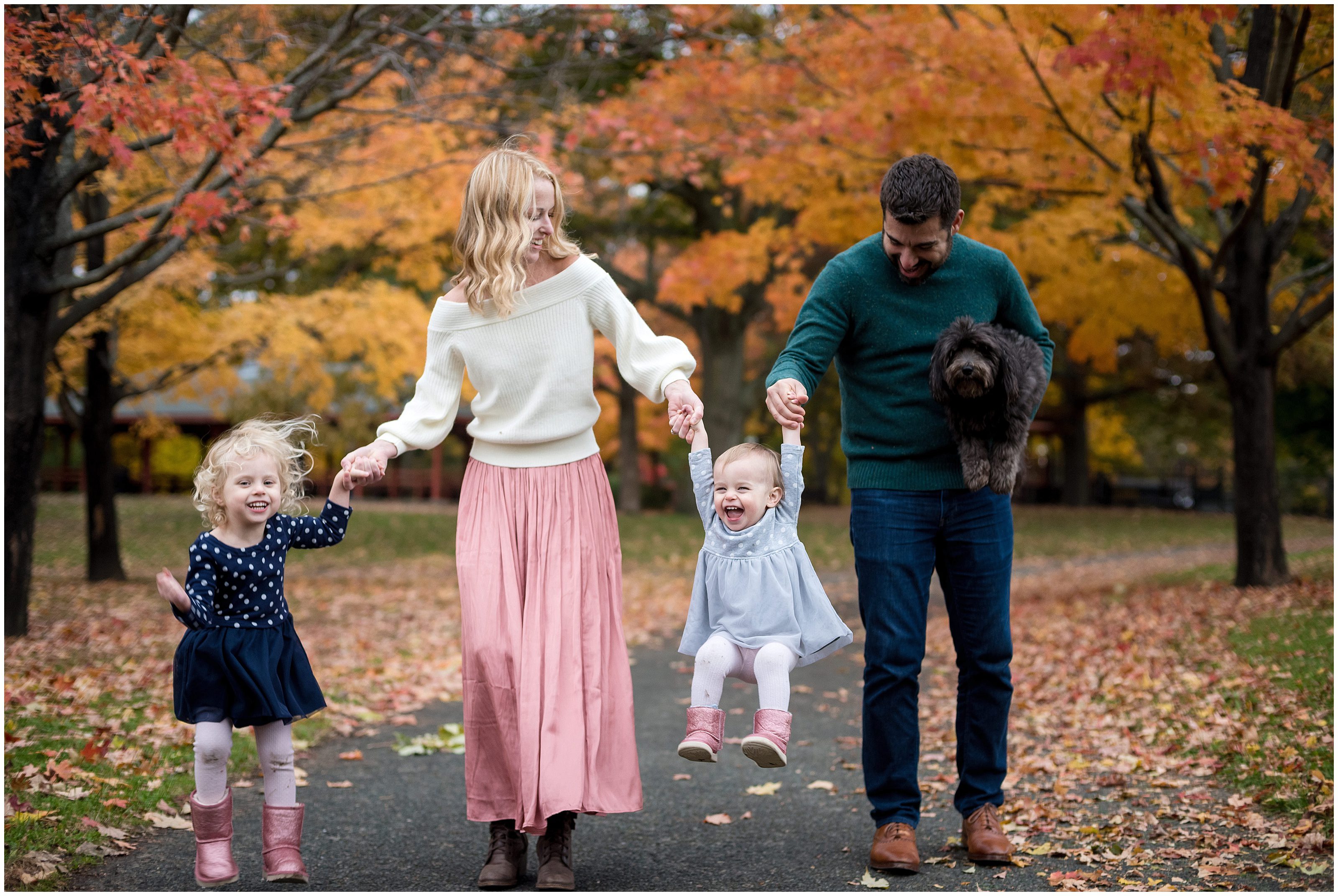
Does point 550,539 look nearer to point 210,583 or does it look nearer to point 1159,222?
point 210,583

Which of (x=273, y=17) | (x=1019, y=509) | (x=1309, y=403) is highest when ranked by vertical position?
(x=273, y=17)

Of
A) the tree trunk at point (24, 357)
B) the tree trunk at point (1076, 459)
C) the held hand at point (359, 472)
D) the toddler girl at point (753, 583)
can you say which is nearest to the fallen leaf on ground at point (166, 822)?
the held hand at point (359, 472)

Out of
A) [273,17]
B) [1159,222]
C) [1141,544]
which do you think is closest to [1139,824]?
[1159,222]

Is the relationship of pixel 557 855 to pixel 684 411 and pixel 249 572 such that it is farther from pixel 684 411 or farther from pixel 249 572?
pixel 684 411

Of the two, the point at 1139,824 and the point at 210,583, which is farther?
the point at 1139,824

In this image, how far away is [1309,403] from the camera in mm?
26000

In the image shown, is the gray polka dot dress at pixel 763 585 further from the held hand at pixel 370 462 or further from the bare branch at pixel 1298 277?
the bare branch at pixel 1298 277

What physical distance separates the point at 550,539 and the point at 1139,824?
94.7 inches

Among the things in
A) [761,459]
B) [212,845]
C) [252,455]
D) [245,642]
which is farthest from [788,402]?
[212,845]

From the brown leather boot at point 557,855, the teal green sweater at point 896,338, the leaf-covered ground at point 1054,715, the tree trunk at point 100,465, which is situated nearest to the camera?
the brown leather boot at point 557,855

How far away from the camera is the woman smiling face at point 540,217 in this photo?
138 inches

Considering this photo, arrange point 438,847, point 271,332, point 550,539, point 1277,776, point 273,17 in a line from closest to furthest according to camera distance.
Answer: point 550,539 < point 438,847 < point 1277,776 < point 273,17 < point 271,332

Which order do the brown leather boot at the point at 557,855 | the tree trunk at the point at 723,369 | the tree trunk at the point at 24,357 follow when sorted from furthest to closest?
the tree trunk at the point at 723,369, the tree trunk at the point at 24,357, the brown leather boot at the point at 557,855

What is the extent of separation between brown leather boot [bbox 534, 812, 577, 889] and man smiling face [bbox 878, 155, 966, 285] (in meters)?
2.00
